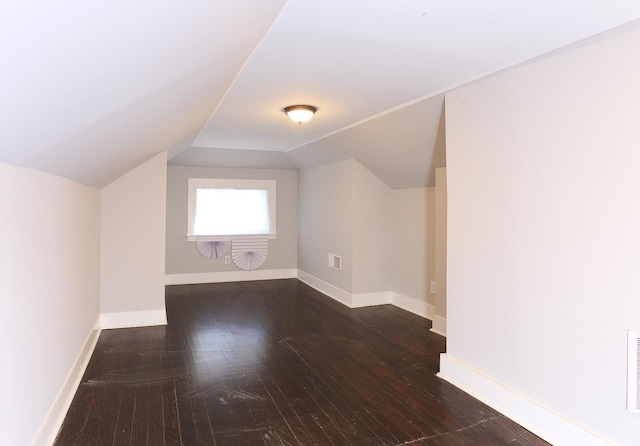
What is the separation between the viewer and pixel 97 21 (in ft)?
3.18

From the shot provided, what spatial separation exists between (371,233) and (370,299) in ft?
2.70

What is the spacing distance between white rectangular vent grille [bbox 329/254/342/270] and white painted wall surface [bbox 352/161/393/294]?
0.39 metres

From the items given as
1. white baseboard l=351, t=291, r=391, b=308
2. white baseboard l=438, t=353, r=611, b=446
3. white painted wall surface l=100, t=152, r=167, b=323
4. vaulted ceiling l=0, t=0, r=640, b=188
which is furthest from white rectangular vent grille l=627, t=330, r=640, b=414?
white painted wall surface l=100, t=152, r=167, b=323

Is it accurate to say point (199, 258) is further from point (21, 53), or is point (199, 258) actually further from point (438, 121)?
point (21, 53)

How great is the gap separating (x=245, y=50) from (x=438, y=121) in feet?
5.82

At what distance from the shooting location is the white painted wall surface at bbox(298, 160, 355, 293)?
206 inches

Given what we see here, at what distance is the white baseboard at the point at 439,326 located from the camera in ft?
13.1

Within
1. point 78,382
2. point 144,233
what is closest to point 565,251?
point 78,382

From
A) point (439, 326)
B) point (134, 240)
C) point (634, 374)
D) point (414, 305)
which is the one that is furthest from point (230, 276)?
point (634, 374)

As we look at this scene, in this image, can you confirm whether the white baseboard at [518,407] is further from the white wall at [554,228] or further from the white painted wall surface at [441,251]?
the white painted wall surface at [441,251]

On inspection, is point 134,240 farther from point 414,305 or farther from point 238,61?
point 414,305

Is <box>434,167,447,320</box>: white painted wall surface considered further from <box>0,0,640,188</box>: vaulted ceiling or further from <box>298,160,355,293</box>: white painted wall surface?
<box>298,160,355,293</box>: white painted wall surface

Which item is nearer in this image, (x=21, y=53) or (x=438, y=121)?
(x=21, y=53)

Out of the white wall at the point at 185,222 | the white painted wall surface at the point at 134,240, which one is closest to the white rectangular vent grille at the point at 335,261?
the white wall at the point at 185,222
